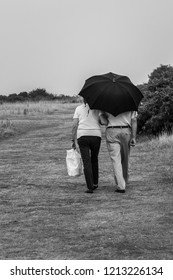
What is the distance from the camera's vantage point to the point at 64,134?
26.5 metres

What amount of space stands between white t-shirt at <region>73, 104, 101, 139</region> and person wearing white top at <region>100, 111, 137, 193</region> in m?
0.16

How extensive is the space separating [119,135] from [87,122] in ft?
1.93

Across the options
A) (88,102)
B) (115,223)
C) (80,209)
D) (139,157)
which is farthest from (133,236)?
(139,157)

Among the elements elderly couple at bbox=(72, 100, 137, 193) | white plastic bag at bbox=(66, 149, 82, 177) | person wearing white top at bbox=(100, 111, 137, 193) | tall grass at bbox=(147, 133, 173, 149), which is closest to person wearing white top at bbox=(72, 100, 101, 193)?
elderly couple at bbox=(72, 100, 137, 193)

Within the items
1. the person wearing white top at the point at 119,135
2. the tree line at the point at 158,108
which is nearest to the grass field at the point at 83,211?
the person wearing white top at the point at 119,135

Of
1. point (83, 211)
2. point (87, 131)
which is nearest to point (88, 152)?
point (87, 131)

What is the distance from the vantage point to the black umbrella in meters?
11.7

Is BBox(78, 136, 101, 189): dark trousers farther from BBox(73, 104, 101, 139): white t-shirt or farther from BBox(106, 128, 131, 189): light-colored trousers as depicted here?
BBox(106, 128, 131, 189): light-colored trousers

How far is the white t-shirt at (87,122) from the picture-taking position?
11.8 metres

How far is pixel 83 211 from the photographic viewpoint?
10688 millimetres

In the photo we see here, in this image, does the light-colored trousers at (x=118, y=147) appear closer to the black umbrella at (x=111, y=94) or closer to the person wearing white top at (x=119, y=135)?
the person wearing white top at (x=119, y=135)

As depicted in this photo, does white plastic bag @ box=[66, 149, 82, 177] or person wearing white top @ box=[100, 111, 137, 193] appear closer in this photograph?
Result: person wearing white top @ box=[100, 111, 137, 193]

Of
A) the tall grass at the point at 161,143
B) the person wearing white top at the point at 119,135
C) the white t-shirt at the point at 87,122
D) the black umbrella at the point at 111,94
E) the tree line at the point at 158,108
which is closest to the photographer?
the black umbrella at the point at 111,94

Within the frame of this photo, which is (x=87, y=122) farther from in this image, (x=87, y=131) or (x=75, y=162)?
(x=75, y=162)
